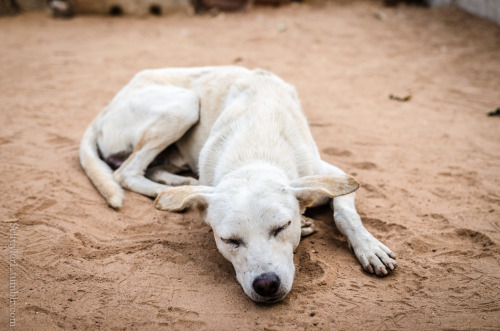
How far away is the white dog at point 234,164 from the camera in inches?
106

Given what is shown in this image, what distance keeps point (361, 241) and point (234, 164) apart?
112 centimetres

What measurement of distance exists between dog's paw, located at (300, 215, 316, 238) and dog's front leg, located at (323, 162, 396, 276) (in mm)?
199

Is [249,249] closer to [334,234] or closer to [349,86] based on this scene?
[334,234]

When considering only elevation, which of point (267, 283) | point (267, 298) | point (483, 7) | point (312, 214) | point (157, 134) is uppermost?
point (483, 7)

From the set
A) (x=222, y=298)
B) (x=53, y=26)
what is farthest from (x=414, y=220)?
(x=53, y=26)

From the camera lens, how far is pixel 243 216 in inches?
106

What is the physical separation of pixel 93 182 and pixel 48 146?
1.13m

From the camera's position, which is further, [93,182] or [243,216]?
[93,182]

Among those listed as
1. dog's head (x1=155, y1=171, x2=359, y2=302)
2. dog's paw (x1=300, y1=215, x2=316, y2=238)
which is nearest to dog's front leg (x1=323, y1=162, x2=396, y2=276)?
dog's paw (x1=300, y1=215, x2=316, y2=238)

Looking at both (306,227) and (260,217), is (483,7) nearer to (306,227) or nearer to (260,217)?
(306,227)

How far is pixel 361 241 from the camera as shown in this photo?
3139 mm

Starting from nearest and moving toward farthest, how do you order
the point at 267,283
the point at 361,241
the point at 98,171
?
the point at 267,283 → the point at 361,241 → the point at 98,171

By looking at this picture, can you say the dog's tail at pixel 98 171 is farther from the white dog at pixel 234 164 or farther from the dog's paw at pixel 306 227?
the dog's paw at pixel 306 227

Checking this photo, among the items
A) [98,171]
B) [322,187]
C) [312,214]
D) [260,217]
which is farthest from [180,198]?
[98,171]
